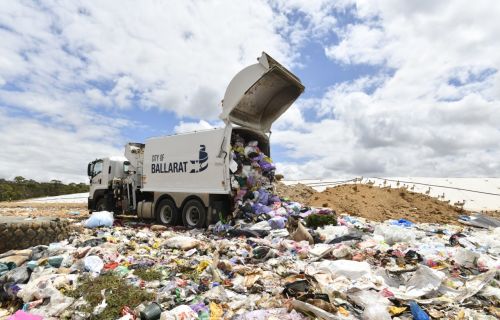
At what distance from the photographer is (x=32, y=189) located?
32.7m

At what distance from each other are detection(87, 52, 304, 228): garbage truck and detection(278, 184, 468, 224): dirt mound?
14.1 feet

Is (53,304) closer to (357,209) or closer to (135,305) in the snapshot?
(135,305)

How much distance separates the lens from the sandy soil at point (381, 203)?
11430 mm

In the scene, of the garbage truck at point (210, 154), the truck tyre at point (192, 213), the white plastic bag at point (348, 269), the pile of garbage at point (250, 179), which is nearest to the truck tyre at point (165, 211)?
the garbage truck at point (210, 154)

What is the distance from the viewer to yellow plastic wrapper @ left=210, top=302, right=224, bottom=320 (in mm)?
3278

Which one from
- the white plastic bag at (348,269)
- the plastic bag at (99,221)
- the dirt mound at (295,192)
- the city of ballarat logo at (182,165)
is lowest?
the white plastic bag at (348,269)

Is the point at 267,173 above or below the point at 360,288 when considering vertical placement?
above

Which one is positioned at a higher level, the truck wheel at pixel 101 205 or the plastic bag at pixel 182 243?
the truck wheel at pixel 101 205

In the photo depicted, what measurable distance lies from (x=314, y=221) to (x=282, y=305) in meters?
4.26

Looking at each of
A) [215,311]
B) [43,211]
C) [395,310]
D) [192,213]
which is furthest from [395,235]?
[43,211]

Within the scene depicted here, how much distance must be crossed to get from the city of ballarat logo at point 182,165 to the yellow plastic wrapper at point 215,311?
5.23 metres

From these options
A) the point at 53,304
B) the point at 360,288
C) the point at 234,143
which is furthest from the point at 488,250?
the point at 53,304

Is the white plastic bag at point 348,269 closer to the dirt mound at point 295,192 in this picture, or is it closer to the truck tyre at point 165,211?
the truck tyre at point 165,211

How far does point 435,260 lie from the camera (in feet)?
16.6
